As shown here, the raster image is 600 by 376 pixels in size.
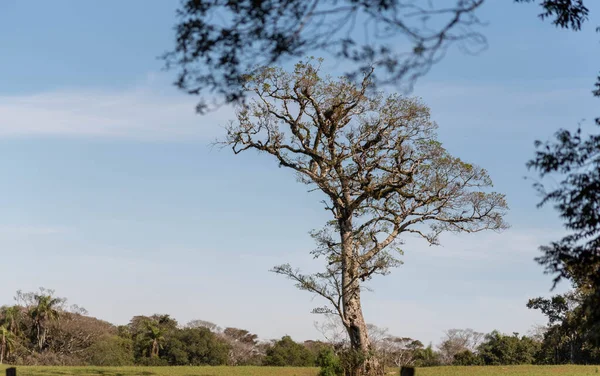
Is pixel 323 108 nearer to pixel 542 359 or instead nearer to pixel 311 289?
pixel 311 289

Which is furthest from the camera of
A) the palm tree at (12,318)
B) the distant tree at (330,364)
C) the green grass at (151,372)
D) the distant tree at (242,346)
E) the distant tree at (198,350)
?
the distant tree at (242,346)

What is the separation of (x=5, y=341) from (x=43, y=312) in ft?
10.8

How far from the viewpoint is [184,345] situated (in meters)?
46.8

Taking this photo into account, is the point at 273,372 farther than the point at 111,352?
No

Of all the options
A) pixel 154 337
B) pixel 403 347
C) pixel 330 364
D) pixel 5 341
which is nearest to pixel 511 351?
pixel 403 347

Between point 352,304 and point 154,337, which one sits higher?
point 352,304

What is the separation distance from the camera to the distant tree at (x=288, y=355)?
43.6m

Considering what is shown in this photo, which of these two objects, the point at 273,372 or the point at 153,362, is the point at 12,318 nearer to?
the point at 153,362

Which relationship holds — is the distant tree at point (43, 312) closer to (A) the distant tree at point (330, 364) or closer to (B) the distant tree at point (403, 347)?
(B) the distant tree at point (403, 347)

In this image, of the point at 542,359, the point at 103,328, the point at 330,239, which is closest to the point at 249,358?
the point at 103,328

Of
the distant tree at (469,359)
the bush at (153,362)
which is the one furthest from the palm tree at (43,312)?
the distant tree at (469,359)

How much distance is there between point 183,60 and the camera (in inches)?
335

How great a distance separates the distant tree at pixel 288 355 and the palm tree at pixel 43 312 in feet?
57.3

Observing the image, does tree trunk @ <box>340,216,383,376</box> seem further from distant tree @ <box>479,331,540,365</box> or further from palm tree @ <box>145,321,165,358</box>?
palm tree @ <box>145,321,165,358</box>
